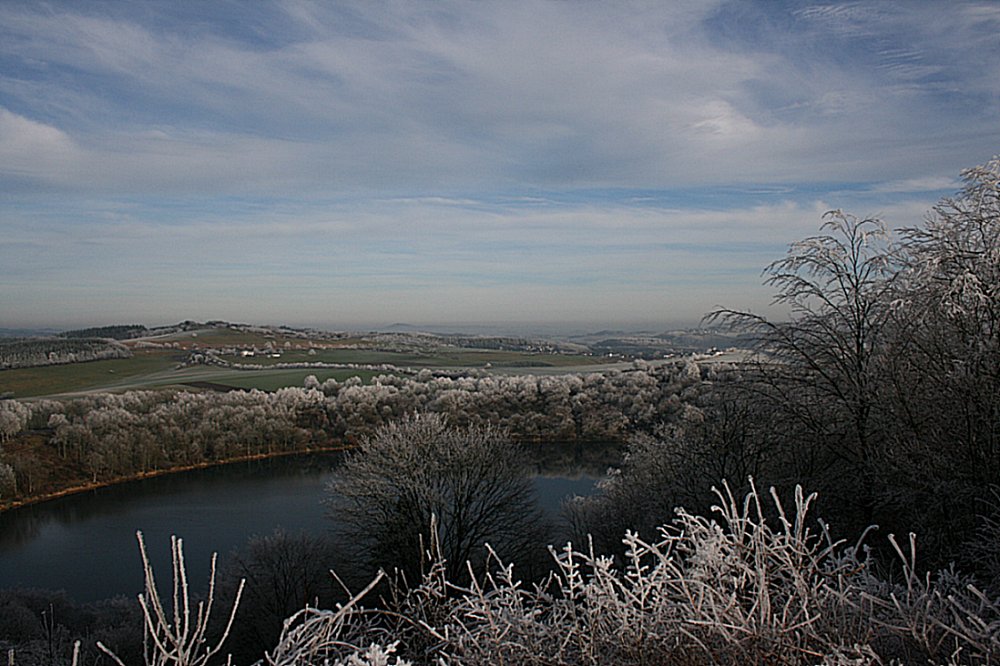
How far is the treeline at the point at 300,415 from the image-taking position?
2802 centimetres

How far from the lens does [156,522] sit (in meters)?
20.9

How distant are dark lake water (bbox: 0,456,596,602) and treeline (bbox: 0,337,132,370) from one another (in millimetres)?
15351

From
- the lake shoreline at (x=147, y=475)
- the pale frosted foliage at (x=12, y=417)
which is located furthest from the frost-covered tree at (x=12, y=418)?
the lake shoreline at (x=147, y=475)

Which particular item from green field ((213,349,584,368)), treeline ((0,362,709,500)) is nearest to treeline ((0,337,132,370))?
treeline ((0,362,709,500))

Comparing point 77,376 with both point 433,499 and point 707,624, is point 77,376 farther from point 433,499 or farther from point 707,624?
point 707,624

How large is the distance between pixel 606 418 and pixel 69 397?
2635 cm

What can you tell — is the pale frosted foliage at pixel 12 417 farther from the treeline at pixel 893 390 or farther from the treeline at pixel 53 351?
the treeline at pixel 893 390

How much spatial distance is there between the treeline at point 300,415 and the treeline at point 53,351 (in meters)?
6.38

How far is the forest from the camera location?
2.26 m

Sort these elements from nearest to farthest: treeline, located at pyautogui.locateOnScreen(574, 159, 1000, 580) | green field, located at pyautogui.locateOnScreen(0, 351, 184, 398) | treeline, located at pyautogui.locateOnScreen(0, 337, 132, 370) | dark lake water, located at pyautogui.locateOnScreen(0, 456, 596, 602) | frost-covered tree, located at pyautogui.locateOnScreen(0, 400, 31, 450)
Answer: treeline, located at pyautogui.locateOnScreen(574, 159, 1000, 580)
dark lake water, located at pyautogui.locateOnScreen(0, 456, 596, 602)
frost-covered tree, located at pyautogui.locateOnScreen(0, 400, 31, 450)
green field, located at pyautogui.locateOnScreen(0, 351, 184, 398)
treeline, located at pyautogui.locateOnScreen(0, 337, 132, 370)

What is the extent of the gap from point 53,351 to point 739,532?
44348 millimetres

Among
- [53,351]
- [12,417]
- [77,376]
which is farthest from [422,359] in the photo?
[12,417]

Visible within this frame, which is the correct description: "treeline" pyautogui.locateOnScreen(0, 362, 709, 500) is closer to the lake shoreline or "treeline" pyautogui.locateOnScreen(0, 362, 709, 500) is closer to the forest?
the lake shoreline

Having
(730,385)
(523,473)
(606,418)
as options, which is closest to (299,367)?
(606,418)
